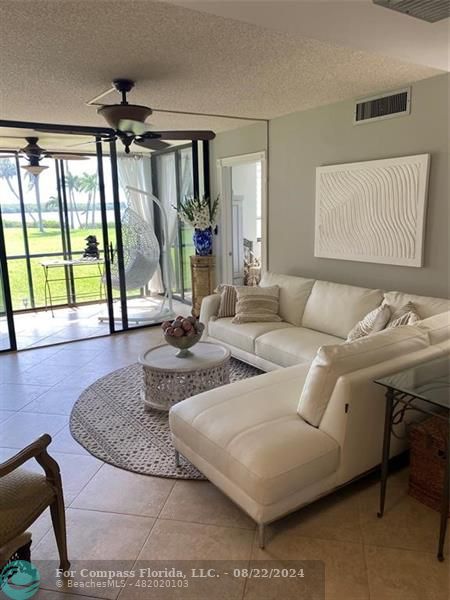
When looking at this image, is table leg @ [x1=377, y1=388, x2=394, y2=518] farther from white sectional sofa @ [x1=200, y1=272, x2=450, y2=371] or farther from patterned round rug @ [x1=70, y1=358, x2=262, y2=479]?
white sectional sofa @ [x1=200, y1=272, x2=450, y2=371]

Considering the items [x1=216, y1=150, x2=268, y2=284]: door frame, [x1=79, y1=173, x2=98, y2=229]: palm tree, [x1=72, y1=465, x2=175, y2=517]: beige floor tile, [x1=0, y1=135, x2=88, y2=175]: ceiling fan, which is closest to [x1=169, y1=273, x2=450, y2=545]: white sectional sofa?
[x1=72, y1=465, x2=175, y2=517]: beige floor tile

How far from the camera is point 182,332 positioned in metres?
3.43

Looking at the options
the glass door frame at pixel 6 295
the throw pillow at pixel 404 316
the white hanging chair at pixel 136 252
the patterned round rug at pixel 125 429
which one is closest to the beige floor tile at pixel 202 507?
the patterned round rug at pixel 125 429

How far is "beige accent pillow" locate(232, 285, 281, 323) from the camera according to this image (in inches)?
173

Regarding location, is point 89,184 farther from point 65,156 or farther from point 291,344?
point 291,344

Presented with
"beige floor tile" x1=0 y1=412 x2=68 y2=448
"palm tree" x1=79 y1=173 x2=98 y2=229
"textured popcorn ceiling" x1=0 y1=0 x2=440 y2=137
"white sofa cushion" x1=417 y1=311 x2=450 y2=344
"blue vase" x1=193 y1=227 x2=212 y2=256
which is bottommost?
"beige floor tile" x1=0 y1=412 x2=68 y2=448

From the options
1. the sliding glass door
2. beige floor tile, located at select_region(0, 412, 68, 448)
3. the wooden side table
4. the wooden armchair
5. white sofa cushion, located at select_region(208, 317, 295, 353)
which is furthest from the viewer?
the sliding glass door

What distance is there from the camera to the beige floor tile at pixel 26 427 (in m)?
3.17

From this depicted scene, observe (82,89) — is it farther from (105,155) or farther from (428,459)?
(428,459)

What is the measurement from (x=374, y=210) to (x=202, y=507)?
286cm

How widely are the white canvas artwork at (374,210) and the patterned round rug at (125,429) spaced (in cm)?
158

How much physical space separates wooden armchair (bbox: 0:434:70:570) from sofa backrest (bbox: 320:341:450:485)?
1301 mm

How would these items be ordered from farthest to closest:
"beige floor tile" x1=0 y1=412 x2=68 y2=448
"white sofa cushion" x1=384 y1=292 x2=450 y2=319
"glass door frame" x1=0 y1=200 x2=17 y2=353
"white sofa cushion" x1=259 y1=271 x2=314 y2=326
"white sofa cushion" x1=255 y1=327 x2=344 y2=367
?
"glass door frame" x1=0 y1=200 x2=17 y2=353, "white sofa cushion" x1=259 y1=271 x2=314 y2=326, "white sofa cushion" x1=255 y1=327 x2=344 y2=367, "white sofa cushion" x1=384 y1=292 x2=450 y2=319, "beige floor tile" x1=0 y1=412 x2=68 y2=448

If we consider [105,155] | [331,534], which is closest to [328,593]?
[331,534]
